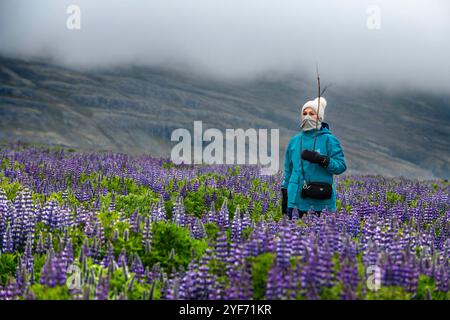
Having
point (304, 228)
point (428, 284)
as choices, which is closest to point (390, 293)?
point (428, 284)

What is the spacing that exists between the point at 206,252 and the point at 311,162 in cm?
363

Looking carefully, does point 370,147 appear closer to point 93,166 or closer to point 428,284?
point 93,166

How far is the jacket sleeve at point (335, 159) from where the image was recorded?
916cm

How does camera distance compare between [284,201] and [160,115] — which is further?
[160,115]

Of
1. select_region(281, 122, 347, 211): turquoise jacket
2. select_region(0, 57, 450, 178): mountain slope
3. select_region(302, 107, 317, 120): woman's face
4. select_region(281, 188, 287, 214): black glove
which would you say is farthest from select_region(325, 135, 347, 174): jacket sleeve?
select_region(0, 57, 450, 178): mountain slope

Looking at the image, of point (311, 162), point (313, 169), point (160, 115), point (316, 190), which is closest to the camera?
point (311, 162)

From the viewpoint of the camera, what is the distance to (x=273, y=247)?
218 inches

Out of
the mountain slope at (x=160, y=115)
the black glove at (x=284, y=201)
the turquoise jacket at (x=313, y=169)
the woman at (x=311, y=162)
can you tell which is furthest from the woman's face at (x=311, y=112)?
the mountain slope at (x=160, y=115)

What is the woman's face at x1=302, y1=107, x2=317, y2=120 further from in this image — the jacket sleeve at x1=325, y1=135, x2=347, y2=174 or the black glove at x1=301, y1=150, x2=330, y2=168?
the black glove at x1=301, y1=150, x2=330, y2=168

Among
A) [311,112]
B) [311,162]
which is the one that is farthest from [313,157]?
[311,112]

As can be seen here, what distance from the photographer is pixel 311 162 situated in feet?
29.9

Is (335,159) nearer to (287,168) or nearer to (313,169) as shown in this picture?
(313,169)

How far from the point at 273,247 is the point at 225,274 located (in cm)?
49

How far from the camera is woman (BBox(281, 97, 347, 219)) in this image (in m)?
9.21
